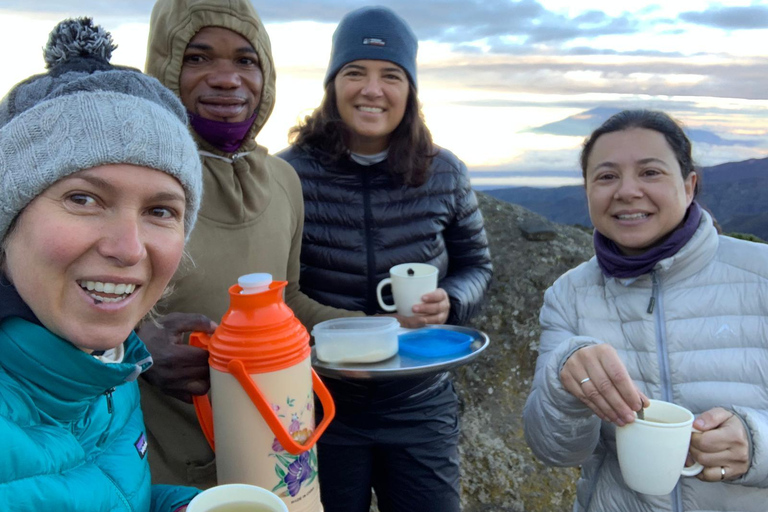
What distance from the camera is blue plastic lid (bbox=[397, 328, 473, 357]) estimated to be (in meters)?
2.38

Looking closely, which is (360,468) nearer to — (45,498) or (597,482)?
(597,482)

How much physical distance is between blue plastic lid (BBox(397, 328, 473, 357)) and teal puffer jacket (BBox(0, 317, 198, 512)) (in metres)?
1.23

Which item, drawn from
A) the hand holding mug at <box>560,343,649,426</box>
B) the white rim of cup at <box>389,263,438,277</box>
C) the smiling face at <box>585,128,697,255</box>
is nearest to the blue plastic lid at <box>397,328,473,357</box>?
the white rim of cup at <box>389,263,438,277</box>

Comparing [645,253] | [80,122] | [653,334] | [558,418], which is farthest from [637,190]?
[80,122]

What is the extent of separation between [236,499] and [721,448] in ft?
5.09

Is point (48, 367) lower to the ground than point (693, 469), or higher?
higher

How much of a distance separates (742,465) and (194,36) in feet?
8.13

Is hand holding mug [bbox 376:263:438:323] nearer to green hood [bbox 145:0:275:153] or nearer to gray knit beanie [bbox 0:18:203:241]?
green hood [bbox 145:0:275:153]

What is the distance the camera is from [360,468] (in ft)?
9.51

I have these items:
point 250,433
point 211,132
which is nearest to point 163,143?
point 250,433

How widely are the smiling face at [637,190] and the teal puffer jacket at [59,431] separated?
1.87 meters

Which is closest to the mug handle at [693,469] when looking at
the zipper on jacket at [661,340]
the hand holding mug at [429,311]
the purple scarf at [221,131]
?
the zipper on jacket at [661,340]

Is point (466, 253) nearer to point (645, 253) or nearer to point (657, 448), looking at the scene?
point (645, 253)

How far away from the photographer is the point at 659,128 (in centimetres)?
234
